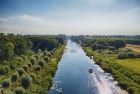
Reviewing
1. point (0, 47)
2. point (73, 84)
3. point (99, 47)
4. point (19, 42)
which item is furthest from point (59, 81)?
point (99, 47)

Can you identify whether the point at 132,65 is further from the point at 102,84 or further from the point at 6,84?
the point at 6,84

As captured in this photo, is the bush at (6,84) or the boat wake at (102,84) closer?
the bush at (6,84)

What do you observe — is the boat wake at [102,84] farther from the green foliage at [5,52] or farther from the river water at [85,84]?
the green foliage at [5,52]

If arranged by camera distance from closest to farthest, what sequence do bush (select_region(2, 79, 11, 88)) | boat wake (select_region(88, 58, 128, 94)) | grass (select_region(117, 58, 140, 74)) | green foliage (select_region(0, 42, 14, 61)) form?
1. bush (select_region(2, 79, 11, 88))
2. boat wake (select_region(88, 58, 128, 94))
3. grass (select_region(117, 58, 140, 74))
4. green foliage (select_region(0, 42, 14, 61))

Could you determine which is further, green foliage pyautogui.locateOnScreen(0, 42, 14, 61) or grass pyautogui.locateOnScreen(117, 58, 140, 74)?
green foliage pyautogui.locateOnScreen(0, 42, 14, 61)

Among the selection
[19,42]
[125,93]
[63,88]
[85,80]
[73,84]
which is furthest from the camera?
[19,42]

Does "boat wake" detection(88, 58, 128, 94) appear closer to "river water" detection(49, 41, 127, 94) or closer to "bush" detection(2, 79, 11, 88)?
"river water" detection(49, 41, 127, 94)

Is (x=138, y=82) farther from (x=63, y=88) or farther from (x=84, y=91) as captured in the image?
(x=63, y=88)

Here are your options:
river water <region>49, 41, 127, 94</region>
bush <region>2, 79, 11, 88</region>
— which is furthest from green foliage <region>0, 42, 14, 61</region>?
bush <region>2, 79, 11, 88</region>

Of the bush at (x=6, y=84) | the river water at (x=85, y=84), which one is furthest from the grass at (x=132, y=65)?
the bush at (x=6, y=84)

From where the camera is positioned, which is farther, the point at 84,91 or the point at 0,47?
the point at 0,47

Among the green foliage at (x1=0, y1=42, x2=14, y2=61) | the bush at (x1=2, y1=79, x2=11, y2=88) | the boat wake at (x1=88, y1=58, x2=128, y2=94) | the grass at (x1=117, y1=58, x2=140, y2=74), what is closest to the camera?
the bush at (x1=2, y1=79, x2=11, y2=88)
